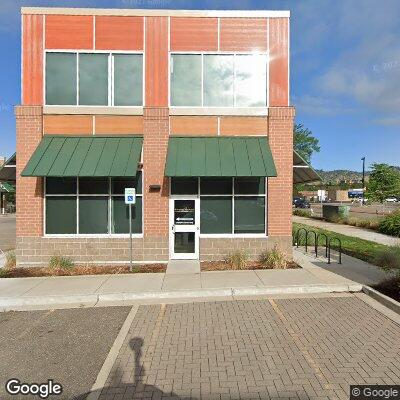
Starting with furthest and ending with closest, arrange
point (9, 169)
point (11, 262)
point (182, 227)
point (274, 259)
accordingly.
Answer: point (9, 169)
point (182, 227)
point (11, 262)
point (274, 259)

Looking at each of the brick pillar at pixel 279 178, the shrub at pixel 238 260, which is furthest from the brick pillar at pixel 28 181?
the brick pillar at pixel 279 178

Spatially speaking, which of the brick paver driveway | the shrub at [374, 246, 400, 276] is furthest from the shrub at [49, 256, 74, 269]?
the shrub at [374, 246, 400, 276]

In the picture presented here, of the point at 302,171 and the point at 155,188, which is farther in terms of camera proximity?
the point at 302,171

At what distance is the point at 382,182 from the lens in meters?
30.7

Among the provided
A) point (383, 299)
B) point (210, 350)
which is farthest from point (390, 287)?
point (210, 350)

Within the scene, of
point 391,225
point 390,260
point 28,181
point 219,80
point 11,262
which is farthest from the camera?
point 391,225

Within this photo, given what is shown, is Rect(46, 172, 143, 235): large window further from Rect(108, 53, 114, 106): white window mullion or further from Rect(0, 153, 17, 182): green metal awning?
Rect(108, 53, 114, 106): white window mullion

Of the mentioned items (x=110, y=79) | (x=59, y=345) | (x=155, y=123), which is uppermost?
(x=110, y=79)

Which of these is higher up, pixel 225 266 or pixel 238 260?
pixel 238 260

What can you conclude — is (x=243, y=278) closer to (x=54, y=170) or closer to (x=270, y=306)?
(x=270, y=306)

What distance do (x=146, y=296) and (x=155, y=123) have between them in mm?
6014

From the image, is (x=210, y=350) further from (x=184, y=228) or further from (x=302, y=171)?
(x=302, y=171)

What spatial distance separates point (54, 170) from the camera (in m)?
10.3

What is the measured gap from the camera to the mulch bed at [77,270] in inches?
393
